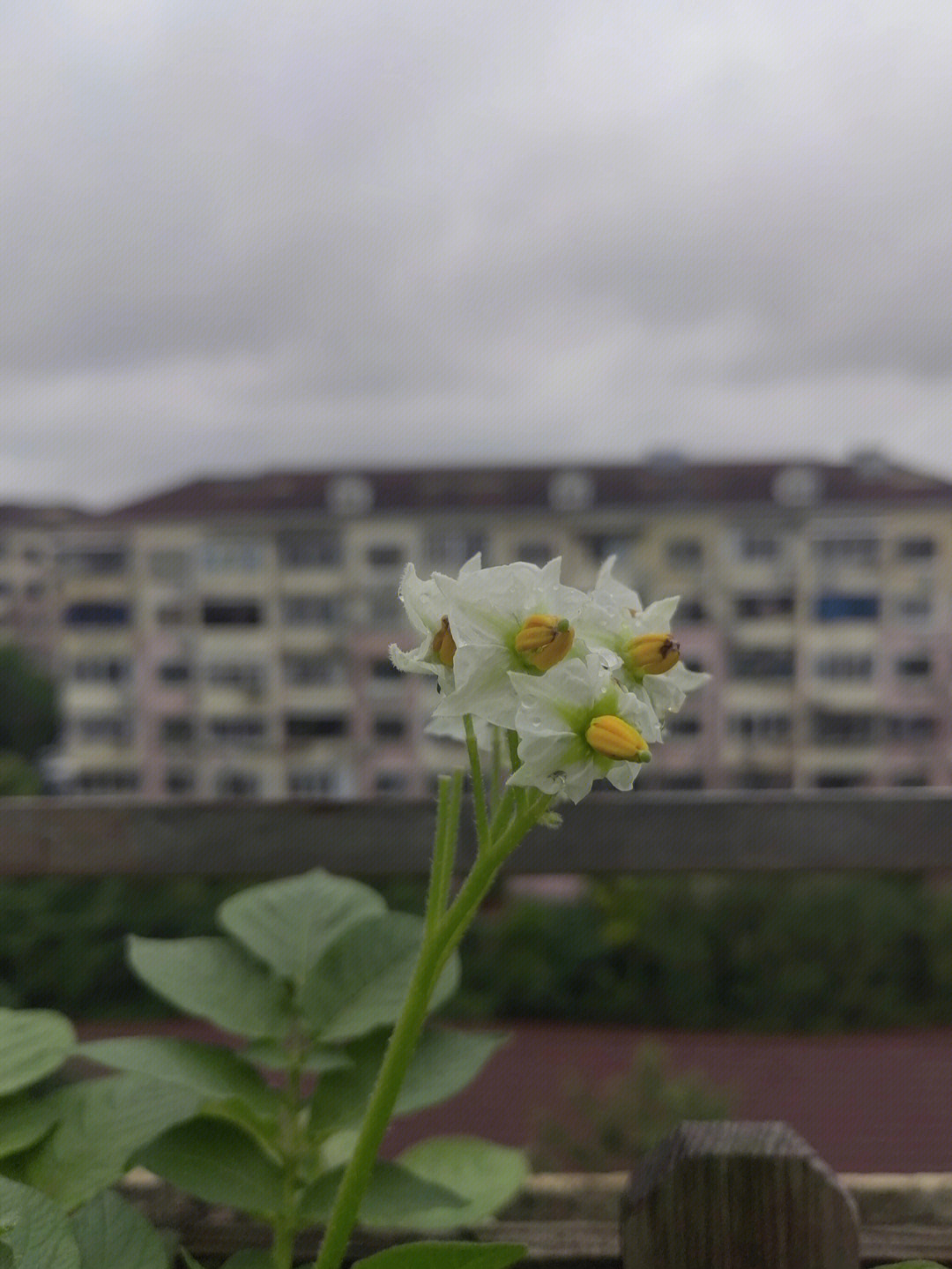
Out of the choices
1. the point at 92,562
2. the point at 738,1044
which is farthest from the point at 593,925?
the point at 92,562

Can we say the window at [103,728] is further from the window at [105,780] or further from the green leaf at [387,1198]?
the green leaf at [387,1198]

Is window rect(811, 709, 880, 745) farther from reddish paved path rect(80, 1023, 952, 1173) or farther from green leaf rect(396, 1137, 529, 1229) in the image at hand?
green leaf rect(396, 1137, 529, 1229)

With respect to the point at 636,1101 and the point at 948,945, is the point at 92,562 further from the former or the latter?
the point at 636,1101

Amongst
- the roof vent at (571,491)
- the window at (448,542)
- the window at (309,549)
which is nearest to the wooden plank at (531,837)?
the window at (448,542)

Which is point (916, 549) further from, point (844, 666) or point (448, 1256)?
point (448, 1256)

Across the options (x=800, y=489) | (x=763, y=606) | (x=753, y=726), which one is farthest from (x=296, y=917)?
(x=753, y=726)

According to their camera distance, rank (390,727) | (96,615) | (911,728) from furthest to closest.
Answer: (390,727) < (96,615) < (911,728)
